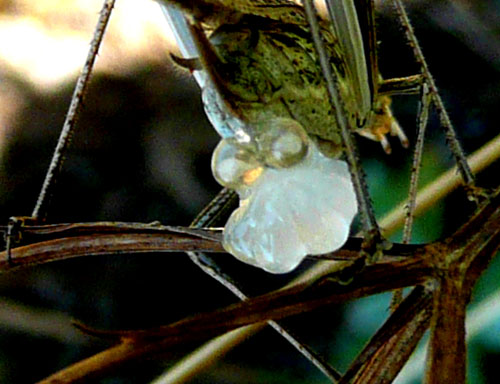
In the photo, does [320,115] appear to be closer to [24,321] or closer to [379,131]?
[379,131]

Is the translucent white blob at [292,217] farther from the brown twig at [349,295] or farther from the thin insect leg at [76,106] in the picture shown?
the thin insect leg at [76,106]

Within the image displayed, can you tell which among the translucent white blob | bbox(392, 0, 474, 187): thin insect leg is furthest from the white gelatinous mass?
bbox(392, 0, 474, 187): thin insect leg

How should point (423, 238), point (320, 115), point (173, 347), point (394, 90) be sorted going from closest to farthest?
point (173, 347)
point (320, 115)
point (394, 90)
point (423, 238)

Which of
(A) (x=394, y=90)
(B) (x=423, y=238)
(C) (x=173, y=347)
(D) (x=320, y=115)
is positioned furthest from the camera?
(B) (x=423, y=238)

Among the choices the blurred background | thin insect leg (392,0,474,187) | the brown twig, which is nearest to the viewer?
the brown twig

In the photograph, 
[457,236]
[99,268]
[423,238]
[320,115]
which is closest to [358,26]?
[320,115]

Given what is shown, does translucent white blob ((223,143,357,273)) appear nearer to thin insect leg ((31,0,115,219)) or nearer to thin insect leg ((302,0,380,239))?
thin insect leg ((302,0,380,239))
